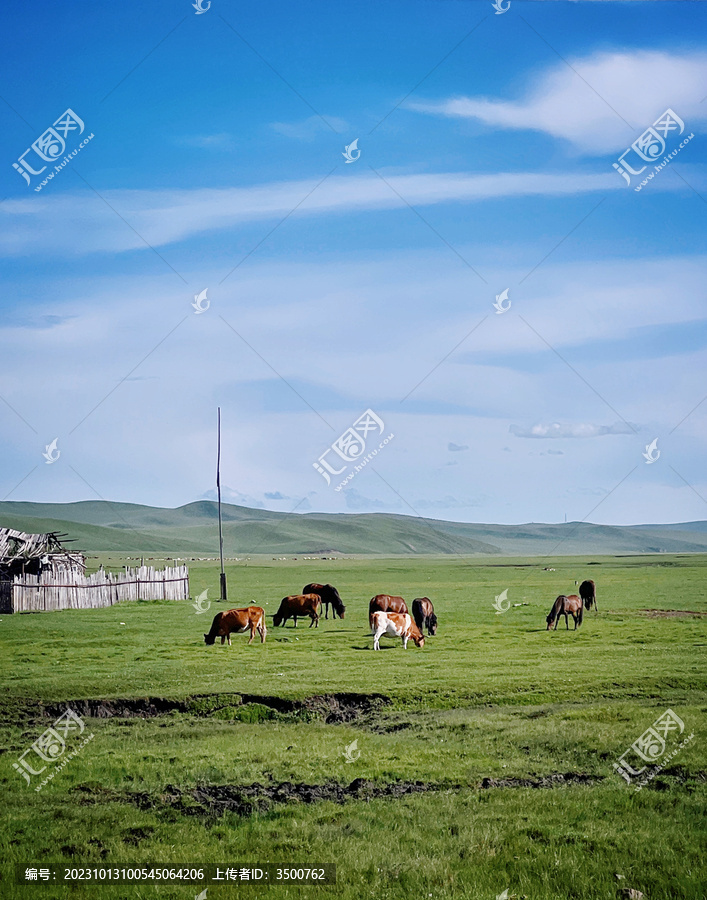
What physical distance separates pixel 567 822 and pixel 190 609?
33499 mm

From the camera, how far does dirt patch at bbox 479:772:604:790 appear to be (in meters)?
11.9

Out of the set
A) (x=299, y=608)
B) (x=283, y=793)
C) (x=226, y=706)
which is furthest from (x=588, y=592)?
(x=283, y=793)

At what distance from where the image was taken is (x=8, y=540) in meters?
44.2

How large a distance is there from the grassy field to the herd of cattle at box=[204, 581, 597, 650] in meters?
0.95

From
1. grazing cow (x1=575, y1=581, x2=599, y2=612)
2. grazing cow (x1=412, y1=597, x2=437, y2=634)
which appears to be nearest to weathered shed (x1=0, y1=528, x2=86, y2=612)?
grazing cow (x1=412, y1=597, x2=437, y2=634)

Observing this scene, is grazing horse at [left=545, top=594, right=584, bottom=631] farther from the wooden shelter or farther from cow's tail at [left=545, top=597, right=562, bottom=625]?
the wooden shelter

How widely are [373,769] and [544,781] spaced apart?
2.51 m

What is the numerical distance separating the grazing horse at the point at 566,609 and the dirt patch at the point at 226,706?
48.8ft

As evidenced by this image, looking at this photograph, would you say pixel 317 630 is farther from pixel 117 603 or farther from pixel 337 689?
pixel 117 603

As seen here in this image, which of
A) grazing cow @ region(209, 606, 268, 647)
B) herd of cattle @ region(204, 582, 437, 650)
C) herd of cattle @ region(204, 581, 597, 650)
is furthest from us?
grazing cow @ region(209, 606, 268, 647)

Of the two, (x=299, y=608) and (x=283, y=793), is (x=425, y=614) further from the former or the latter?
(x=283, y=793)

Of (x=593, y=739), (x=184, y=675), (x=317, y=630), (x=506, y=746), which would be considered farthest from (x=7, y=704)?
(x=317, y=630)

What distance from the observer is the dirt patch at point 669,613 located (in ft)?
117

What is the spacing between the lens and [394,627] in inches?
1025
